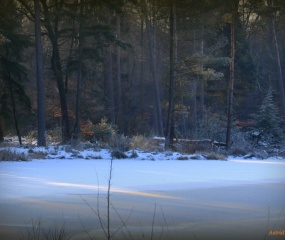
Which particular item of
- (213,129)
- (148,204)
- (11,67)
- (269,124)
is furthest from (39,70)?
(148,204)

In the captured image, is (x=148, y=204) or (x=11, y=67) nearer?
(x=148, y=204)

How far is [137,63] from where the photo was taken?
1403 inches

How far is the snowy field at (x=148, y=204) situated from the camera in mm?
3912

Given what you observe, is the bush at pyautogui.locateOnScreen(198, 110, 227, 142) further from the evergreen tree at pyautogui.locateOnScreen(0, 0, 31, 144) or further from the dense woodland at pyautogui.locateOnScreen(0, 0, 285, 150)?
the evergreen tree at pyautogui.locateOnScreen(0, 0, 31, 144)

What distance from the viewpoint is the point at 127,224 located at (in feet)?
13.4

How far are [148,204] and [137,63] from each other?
1226 inches

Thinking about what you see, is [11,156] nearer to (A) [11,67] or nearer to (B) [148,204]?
(B) [148,204]

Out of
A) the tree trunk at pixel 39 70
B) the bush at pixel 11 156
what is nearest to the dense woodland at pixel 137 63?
the tree trunk at pixel 39 70

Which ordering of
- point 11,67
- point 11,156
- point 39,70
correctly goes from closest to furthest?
point 11,156 → point 39,70 → point 11,67

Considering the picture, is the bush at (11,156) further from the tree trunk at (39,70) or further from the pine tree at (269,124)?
the pine tree at (269,124)

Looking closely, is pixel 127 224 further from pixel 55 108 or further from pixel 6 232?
pixel 55 108

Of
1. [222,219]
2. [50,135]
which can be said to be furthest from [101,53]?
[222,219]

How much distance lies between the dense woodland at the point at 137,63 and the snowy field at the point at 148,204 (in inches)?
299

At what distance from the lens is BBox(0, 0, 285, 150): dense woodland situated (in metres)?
17.7
